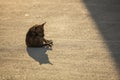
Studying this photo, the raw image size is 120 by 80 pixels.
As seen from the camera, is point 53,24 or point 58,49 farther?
point 53,24

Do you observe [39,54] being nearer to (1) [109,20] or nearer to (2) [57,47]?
(2) [57,47]

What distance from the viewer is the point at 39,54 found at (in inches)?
209

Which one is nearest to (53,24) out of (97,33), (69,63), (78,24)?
(78,24)

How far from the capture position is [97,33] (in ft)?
19.7

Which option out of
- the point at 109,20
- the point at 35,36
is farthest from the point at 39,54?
the point at 109,20

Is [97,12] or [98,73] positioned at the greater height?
[98,73]

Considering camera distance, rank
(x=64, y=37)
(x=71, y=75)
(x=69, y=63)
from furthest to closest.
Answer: (x=64, y=37) < (x=69, y=63) < (x=71, y=75)

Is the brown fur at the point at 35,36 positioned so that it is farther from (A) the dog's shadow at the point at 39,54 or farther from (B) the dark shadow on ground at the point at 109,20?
(B) the dark shadow on ground at the point at 109,20

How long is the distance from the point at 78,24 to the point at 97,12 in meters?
0.76

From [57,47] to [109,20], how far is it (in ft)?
5.18

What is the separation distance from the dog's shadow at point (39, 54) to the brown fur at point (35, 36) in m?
0.09

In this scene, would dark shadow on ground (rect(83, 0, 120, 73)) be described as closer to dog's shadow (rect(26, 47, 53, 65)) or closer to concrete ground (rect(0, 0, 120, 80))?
concrete ground (rect(0, 0, 120, 80))

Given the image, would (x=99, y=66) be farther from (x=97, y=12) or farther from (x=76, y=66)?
(x=97, y=12)

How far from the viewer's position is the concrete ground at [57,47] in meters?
4.81
